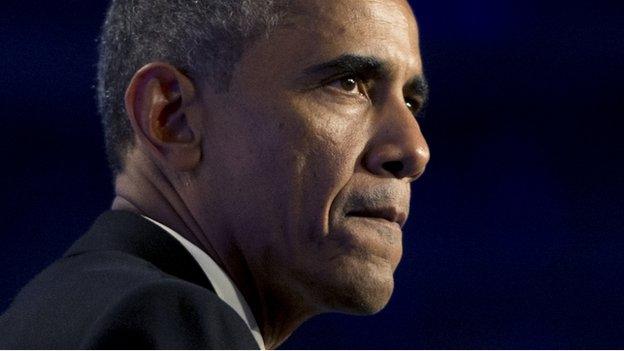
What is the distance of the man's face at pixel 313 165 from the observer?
1.70 metres

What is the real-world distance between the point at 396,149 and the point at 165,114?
33 cm

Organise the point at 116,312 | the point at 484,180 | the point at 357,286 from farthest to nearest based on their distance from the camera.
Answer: the point at 484,180 < the point at 357,286 < the point at 116,312

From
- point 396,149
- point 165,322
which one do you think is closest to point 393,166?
point 396,149

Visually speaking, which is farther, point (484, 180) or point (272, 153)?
point (484, 180)

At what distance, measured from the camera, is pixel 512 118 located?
328cm

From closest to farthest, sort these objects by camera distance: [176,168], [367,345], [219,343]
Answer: [219,343] → [176,168] → [367,345]

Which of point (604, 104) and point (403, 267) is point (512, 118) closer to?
point (604, 104)

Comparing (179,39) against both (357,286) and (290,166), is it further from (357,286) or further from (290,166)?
(357,286)

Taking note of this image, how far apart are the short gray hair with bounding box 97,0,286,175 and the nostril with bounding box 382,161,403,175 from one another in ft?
0.82

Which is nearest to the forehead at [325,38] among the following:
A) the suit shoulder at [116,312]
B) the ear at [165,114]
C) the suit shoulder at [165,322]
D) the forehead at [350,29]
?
the forehead at [350,29]

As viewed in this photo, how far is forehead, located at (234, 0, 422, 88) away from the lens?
68.5 inches

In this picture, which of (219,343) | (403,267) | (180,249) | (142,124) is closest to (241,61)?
(142,124)

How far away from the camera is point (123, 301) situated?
126 centimetres

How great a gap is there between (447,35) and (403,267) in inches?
24.2
